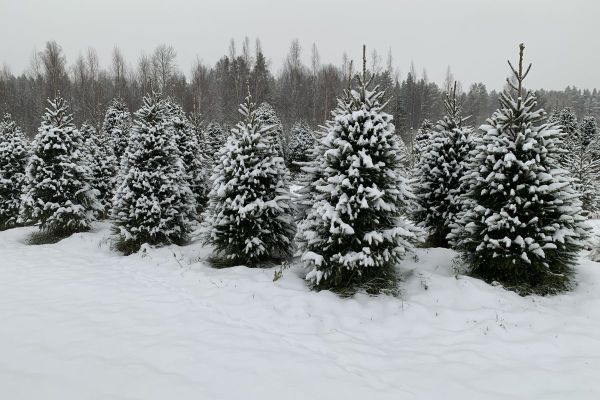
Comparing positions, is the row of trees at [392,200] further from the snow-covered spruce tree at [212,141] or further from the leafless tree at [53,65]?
the leafless tree at [53,65]

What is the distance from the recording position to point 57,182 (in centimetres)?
1195

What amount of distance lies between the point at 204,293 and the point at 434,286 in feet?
14.8

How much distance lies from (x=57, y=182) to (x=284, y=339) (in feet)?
35.2

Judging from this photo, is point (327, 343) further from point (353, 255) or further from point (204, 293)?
point (204, 293)

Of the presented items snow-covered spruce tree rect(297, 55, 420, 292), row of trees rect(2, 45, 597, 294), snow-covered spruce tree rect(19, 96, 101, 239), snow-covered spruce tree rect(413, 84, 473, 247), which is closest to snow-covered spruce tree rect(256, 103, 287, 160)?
row of trees rect(2, 45, 597, 294)

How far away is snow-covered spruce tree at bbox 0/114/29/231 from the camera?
47.4 ft

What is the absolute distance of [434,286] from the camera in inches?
272

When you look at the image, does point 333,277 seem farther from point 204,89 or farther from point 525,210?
point 204,89

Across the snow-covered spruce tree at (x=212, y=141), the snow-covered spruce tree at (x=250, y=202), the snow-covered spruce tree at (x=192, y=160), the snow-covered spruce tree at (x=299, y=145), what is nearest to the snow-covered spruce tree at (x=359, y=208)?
the snow-covered spruce tree at (x=250, y=202)

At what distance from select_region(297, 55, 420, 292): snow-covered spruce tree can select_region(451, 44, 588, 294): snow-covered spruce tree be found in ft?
4.84

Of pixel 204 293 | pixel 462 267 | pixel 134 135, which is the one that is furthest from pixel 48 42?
pixel 462 267

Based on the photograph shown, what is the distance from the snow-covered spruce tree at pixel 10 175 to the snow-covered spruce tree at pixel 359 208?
45.5ft

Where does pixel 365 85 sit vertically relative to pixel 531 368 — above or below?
above

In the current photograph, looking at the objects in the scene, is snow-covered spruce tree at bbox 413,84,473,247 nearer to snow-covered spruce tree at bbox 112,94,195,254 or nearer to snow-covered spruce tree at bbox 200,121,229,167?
snow-covered spruce tree at bbox 112,94,195,254
